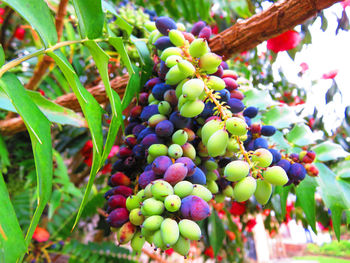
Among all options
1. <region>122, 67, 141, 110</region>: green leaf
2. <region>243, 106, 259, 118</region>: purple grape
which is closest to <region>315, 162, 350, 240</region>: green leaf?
<region>243, 106, 259, 118</region>: purple grape

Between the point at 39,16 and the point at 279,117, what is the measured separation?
571 mm

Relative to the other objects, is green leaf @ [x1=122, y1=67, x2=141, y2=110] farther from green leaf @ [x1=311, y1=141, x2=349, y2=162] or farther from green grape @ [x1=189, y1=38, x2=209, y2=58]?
green leaf @ [x1=311, y1=141, x2=349, y2=162]

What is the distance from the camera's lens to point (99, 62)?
44cm

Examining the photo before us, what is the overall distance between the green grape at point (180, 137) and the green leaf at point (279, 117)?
13.8 inches

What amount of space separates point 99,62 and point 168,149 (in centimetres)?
18

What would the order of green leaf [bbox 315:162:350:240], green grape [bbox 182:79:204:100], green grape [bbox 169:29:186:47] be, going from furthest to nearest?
green leaf [bbox 315:162:350:240], green grape [bbox 169:29:186:47], green grape [bbox 182:79:204:100]

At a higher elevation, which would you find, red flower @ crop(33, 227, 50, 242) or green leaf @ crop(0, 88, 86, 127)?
green leaf @ crop(0, 88, 86, 127)

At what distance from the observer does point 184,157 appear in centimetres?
39

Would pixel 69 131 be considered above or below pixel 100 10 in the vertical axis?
above

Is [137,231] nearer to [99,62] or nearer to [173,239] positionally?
[173,239]

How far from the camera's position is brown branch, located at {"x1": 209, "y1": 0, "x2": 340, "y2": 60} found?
59 centimetres

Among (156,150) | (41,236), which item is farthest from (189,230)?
(41,236)

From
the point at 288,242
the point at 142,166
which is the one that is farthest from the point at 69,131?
the point at 288,242

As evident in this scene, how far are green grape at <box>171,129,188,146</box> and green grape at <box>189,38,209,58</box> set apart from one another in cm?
13
